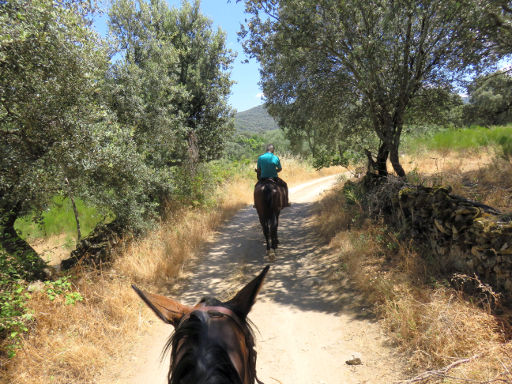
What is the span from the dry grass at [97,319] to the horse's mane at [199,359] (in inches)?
121

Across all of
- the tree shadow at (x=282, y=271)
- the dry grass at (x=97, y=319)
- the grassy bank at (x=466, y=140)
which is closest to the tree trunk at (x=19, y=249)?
the dry grass at (x=97, y=319)

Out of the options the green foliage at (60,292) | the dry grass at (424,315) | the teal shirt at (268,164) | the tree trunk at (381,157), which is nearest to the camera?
the dry grass at (424,315)

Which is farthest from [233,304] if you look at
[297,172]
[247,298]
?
[297,172]

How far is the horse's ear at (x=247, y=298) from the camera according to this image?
185 cm

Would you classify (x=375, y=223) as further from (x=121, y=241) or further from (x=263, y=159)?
(x=121, y=241)

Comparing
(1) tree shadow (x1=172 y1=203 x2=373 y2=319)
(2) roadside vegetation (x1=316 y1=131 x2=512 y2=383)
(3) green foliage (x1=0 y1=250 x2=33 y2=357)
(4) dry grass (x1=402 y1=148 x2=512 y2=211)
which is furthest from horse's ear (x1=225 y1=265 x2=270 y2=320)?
(4) dry grass (x1=402 y1=148 x2=512 y2=211)

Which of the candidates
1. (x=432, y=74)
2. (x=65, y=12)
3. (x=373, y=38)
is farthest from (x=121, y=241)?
(x=432, y=74)

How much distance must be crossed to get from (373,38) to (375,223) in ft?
13.7

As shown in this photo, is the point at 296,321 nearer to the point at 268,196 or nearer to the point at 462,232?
the point at 462,232

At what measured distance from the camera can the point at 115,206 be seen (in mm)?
6887

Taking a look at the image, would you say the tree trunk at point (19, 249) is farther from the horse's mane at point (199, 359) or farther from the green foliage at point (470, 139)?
the green foliage at point (470, 139)

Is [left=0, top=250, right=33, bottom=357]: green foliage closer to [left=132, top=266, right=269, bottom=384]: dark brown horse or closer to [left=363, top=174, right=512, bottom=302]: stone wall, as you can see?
[left=132, top=266, right=269, bottom=384]: dark brown horse

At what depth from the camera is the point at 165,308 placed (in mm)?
1974

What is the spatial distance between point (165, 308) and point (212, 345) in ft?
2.38
